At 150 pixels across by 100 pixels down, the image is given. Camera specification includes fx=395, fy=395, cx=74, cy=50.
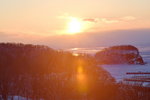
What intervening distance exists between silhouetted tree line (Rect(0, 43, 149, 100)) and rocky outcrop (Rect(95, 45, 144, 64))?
1153 inches

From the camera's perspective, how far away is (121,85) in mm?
17219

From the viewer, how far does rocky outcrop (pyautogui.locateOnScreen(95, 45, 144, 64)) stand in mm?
53750

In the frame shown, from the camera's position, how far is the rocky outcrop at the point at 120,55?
2116 inches

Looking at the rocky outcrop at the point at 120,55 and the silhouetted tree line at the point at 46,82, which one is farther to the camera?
the rocky outcrop at the point at 120,55

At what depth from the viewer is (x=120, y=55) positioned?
5628cm

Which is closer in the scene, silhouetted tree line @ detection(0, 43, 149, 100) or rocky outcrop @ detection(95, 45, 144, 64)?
silhouetted tree line @ detection(0, 43, 149, 100)

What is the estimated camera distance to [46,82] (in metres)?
17.4

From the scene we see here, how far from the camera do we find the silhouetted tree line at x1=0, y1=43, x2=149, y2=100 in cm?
1658

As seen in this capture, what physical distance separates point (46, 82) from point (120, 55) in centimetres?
3963

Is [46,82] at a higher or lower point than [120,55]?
lower

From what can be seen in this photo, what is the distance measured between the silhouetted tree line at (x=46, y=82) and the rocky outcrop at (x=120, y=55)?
29274 mm

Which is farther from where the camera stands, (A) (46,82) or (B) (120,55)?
(B) (120,55)

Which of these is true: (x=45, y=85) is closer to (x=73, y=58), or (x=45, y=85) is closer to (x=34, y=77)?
(x=34, y=77)

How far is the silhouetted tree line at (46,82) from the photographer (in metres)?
16.6
